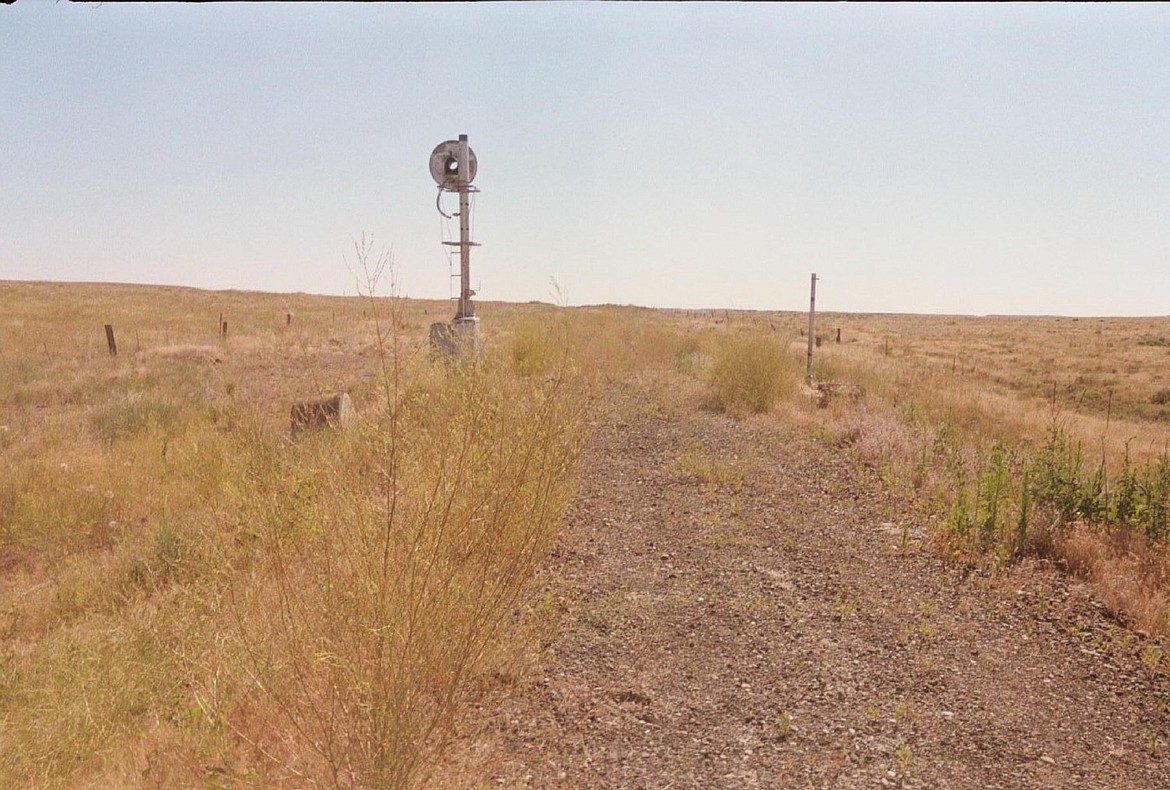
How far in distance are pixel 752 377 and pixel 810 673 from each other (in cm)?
803

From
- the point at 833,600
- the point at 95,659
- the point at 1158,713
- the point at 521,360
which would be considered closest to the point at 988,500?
the point at 833,600

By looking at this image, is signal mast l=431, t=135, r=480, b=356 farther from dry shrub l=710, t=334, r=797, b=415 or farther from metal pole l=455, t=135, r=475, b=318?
dry shrub l=710, t=334, r=797, b=415

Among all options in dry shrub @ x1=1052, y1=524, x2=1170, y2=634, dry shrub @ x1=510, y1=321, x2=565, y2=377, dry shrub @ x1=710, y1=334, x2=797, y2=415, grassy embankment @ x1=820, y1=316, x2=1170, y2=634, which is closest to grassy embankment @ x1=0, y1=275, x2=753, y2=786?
grassy embankment @ x1=820, y1=316, x2=1170, y2=634

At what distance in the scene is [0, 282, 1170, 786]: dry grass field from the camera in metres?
2.57

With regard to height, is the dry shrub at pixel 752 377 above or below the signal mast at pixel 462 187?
below

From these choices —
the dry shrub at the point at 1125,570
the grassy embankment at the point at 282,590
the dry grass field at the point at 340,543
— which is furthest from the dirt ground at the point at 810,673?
the grassy embankment at the point at 282,590

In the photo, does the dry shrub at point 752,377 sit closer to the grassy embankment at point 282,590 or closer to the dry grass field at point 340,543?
the dry grass field at point 340,543

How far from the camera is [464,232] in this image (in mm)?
11797

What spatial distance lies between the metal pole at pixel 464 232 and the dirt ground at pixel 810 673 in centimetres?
644

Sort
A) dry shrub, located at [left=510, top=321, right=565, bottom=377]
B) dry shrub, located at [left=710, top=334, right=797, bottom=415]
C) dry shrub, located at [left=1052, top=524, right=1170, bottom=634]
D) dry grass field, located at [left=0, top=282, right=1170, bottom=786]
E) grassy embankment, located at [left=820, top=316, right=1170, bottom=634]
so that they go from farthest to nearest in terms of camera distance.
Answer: dry shrub, located at [left=510, top=321, right=565, bottom=377], dry shrub, located at [left=710, top=334, right=797, bottom=415], grassy embankment, located at [left=820, top=316, right=1170, bottom=634], dry shrub, located at [left=1052, top=524, right=1170, bottom=634], dry grass field, located at [left=0, top=282, right=1170, bottom=786]

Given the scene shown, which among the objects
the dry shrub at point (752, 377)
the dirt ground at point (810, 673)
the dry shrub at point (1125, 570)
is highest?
the dry shrub at point (752, 377)

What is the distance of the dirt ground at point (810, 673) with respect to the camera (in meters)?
2.86

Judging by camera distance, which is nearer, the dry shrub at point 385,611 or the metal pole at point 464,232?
the dry shrub at point 385,611

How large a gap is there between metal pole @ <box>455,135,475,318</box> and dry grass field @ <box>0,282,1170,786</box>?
6.05 ft
